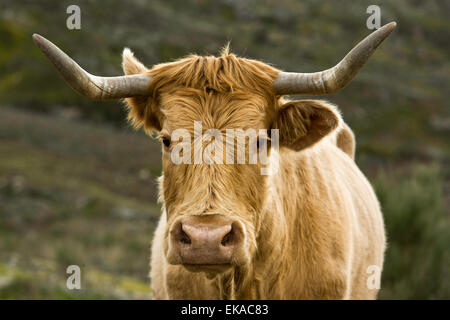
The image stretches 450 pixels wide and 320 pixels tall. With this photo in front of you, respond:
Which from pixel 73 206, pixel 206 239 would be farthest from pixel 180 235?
pixel 73 206

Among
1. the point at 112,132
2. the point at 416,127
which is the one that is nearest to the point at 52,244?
the point at 112,132

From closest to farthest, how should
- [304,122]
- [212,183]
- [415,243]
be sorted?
[212,183], [304,122], [415,243]

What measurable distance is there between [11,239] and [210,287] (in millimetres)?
15395

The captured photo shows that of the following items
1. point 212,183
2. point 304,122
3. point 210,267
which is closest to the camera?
point 210,267

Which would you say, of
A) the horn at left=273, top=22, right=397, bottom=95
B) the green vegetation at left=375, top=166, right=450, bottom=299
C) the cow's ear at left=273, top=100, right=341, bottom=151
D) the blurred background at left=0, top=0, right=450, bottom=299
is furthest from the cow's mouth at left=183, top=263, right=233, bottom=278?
the green vegetation at left=375, top=166, right=450, bottom=299

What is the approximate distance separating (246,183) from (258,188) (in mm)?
173

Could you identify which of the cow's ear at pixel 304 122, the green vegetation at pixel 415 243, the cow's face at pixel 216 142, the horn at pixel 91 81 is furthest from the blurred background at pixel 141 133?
the cow's ear at pixel 304 122

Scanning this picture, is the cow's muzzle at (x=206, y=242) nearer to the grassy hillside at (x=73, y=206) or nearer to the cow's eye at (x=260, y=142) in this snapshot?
the cow's eye at (x=260, y=142)

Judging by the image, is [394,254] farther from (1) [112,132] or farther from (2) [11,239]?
(1) [112,132]

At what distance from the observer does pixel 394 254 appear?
12.4m

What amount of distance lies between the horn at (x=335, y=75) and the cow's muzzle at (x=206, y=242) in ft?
3.95

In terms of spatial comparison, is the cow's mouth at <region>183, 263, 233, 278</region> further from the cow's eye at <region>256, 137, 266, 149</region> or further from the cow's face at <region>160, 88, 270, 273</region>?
the cow's eye at <region>256, 137, 266, 149</region>

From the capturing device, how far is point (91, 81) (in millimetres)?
4832

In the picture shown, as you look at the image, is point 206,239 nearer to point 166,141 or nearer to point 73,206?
point 166,141
